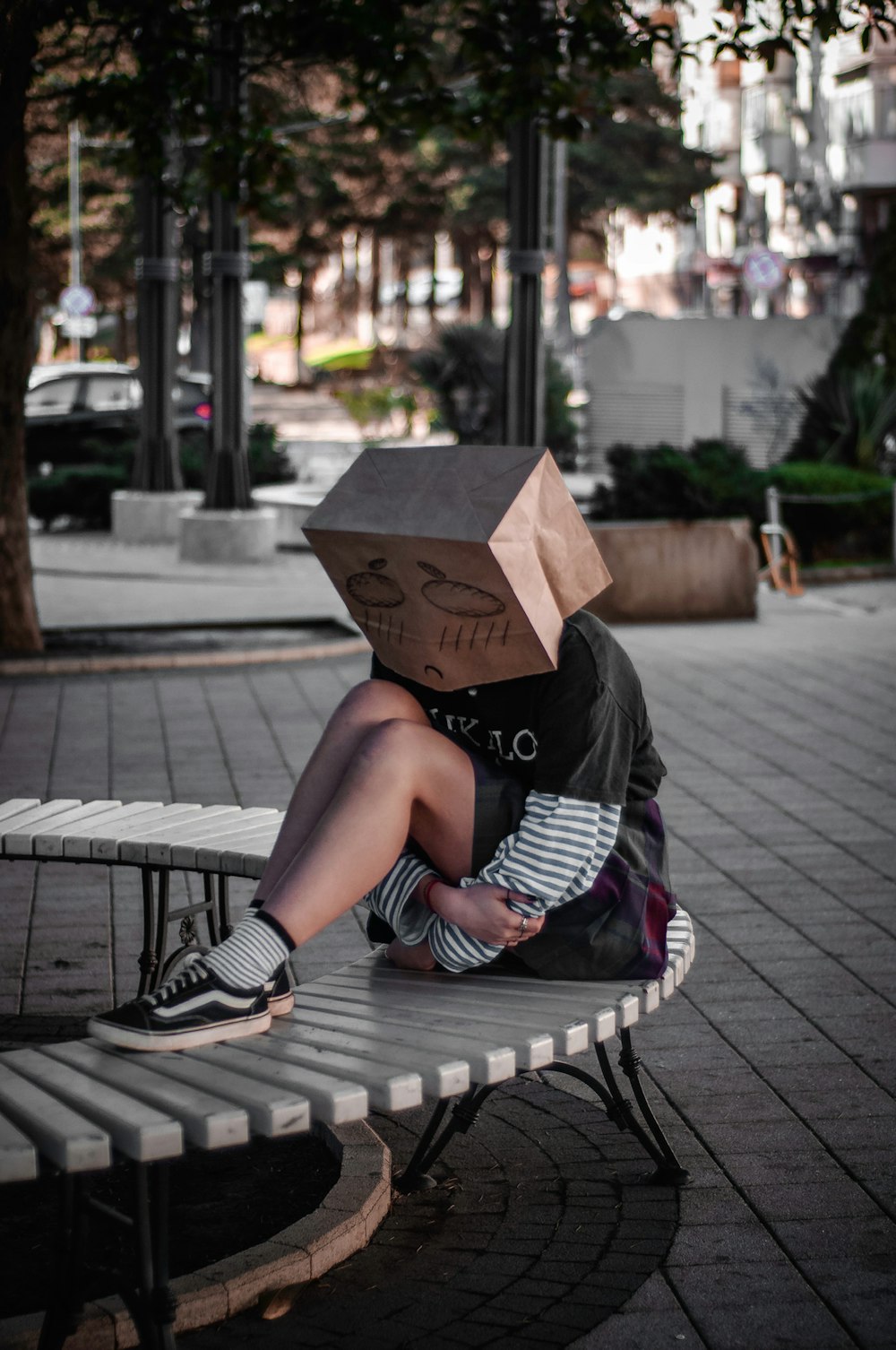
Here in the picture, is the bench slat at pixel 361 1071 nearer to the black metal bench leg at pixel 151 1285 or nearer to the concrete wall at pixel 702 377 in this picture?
the black metal bench leg at pixel 151 1285

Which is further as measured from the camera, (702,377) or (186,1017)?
(702,377)

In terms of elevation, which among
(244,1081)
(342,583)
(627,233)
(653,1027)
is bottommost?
(653,1027)

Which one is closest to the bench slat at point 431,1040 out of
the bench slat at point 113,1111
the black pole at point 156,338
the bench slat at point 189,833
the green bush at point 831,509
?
the bench slat at point 113,1111

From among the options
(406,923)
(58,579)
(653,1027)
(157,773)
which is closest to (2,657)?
(157,773)

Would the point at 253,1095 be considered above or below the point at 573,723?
below

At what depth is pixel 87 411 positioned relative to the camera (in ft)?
79.8

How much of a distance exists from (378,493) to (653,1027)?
1.86 m

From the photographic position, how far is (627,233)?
73125mm

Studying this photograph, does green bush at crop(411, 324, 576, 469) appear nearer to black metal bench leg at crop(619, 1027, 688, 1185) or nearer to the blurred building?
the blurred building

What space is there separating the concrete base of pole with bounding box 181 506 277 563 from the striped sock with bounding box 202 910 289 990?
42.9 ft

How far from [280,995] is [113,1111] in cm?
57

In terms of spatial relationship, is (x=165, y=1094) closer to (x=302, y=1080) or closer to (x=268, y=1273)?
(x=302, y=1080)

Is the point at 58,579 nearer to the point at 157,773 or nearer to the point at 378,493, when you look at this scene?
the point at 157,773

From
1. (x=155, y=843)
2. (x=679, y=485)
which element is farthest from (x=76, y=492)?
(x=155, y=843)
